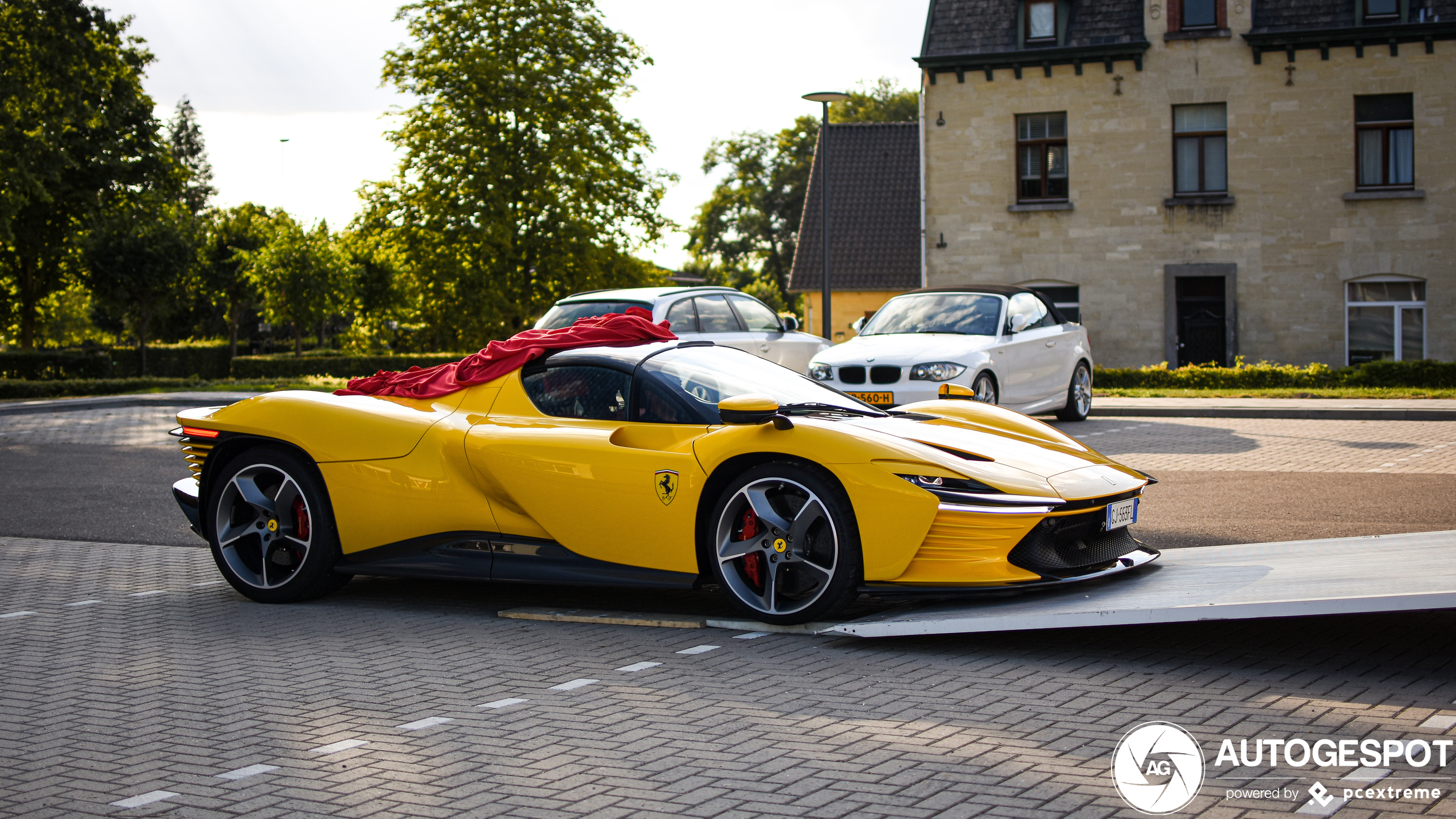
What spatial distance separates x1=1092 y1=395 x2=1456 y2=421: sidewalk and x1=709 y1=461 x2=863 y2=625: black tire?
1366 centimetres

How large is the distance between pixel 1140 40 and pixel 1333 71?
4196 mm

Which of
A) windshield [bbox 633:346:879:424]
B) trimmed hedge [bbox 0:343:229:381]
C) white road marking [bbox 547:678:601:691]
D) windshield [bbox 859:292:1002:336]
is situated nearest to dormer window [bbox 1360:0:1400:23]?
windshield [bbox 859:292:1002:336]

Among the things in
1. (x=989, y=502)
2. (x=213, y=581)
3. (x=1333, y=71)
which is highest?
(x=1333, y=71)

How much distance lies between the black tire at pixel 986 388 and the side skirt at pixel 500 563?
8.44 m

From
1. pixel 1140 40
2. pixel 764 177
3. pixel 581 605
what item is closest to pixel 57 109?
pixel 1140 40

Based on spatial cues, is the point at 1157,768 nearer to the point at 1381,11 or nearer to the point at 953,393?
the point at 953,393

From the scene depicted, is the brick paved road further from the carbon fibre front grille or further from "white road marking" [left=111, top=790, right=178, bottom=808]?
the carbon fibre front grille

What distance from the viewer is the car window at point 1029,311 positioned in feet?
50.3

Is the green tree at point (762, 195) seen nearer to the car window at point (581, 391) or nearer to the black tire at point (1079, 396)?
the black tire at point (1079, 396)

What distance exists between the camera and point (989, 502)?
17.0ft

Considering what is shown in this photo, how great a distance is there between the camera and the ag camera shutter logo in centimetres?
342

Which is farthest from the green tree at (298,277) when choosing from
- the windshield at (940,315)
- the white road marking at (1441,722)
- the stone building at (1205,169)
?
the white road marking at (1441,722)

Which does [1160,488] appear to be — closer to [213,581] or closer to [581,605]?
[581,605]

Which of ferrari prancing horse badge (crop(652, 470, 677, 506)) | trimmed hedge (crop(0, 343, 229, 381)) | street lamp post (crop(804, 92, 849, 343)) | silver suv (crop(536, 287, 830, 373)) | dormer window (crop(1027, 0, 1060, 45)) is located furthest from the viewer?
trimmed hedge (crop(0, 343, 229, 381))
